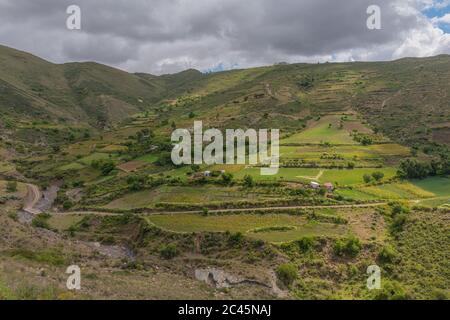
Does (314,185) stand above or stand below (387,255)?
above

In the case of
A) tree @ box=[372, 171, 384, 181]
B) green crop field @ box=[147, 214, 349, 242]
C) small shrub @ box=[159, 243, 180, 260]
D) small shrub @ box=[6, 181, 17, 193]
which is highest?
tree @ box=[372, 171, 384, 181]

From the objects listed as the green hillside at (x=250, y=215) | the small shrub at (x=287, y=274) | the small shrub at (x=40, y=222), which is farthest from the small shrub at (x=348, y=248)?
the small shrub at (x=40, y=222)

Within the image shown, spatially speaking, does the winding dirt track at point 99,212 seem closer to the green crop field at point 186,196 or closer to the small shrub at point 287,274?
the green crop field at point 186,196

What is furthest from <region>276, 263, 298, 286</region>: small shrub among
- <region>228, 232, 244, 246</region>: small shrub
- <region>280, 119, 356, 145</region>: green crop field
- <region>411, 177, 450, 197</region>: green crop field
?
<region>280, 119, 356, 145</region>: green crop field

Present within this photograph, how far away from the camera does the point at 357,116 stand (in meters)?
136

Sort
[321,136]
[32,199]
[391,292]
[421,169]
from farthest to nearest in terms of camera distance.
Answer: [321,136] < [32,199] < [421,169] < [391,292]

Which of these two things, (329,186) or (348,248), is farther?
(329,186)

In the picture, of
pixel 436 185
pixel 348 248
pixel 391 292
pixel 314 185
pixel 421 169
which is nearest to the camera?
pixel 391 292

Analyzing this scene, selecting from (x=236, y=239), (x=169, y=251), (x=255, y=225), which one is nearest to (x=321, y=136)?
(x=255, y=225)

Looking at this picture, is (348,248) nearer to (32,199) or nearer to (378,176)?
(378,176)

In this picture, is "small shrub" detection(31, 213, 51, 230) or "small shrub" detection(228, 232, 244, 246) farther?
"small shrub" detection(31, 213, 51, 230)

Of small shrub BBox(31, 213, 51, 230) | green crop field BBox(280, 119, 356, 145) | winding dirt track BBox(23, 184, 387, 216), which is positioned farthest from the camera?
green crop field BBox(280, 119, 356, 145)

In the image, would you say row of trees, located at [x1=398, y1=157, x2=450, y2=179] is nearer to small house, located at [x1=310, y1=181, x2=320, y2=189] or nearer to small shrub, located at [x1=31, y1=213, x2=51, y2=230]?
small house, located at [x1=310, y1=181, x2=320, y2=189]
